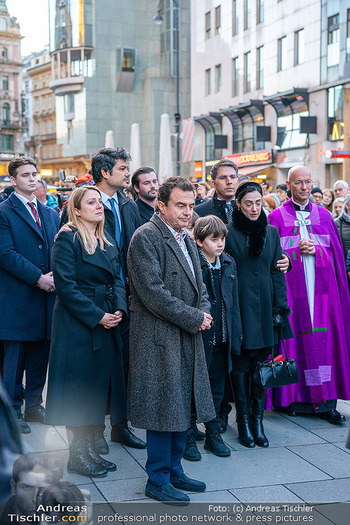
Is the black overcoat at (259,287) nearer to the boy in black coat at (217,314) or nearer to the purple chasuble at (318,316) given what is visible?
the boy in black coat at (217,314)

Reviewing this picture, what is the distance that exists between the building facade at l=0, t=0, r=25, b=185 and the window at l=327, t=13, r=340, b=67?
257ft

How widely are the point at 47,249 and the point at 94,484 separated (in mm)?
2373

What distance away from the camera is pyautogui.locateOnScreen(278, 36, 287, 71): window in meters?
31.3

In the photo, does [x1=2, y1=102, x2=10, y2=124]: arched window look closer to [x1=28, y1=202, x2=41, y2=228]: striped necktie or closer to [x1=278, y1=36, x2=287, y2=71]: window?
[x1=278, y1=36, x2=287, y2=71]: window

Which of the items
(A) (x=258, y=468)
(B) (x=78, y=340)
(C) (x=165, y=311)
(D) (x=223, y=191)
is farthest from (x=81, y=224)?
(A) (x=258, y=468)

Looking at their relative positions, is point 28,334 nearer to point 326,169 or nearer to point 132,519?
point 132,519

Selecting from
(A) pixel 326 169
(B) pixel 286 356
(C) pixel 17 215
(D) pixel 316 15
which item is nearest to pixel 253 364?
(B) pixel 286 356

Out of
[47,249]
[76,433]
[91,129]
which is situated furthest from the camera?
[91,129]

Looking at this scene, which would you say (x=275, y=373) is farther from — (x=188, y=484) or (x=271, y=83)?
(x=271, y=83)

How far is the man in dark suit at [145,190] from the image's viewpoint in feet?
21.4

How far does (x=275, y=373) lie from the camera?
18.3ft

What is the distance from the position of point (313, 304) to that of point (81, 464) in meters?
2.72

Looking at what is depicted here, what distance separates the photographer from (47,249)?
6.30 m

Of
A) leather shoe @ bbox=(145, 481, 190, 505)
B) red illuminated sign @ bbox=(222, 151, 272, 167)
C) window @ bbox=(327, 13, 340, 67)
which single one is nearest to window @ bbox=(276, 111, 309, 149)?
red illuminated sign @ bbox=(222, 151, 272, 167)
